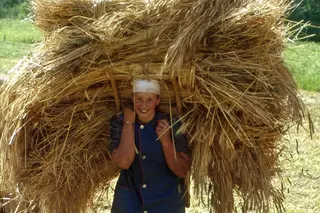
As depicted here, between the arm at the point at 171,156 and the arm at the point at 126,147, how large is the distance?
130mm

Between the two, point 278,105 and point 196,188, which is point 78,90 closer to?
point 196,188

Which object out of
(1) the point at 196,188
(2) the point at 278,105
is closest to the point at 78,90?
(1) the point at 196,188

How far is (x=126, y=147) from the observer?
3316 millimetres

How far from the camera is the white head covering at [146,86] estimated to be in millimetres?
3230

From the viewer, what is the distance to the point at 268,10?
122 inches

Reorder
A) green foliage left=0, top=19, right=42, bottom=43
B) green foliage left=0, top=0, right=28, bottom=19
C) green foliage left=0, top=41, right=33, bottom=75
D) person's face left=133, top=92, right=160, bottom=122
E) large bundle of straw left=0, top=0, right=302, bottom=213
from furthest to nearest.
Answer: green foliage left=0, top=0, right=28, bottom=19 → green foliage left=0, top=19, right=42, bottom=43 → green foliage left=0, top=41, right=33, bottom=75 → person's face left=133, top=92, right=160, bottom=122 → large bundle of straw left=0, top=0, right=302, bottom=213

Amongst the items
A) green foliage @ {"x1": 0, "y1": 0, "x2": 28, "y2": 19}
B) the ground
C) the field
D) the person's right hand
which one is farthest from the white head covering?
green foliage @ {"x1": 0, "y1": 0, "x2": 28, "y2": 19}

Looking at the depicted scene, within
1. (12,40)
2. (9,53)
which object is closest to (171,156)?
(9,53)

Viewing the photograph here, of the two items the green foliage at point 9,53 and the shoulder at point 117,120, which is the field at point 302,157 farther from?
the green foliage at point 9,53

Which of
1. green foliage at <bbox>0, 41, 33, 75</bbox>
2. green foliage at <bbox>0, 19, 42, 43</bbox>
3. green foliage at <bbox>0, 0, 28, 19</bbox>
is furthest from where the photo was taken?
green foliage at <bbox>0, 0, 28, 19</bbox>

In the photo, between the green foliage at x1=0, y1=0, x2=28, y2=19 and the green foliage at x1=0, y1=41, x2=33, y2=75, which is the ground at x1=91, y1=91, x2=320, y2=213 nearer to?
the green foliage at x1=0, y1=41, x2=33, y2=75

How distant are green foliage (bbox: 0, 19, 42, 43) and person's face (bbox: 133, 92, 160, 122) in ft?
40.9

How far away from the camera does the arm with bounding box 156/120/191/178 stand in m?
3.31

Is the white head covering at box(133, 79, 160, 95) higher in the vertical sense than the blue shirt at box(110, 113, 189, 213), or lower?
higher
